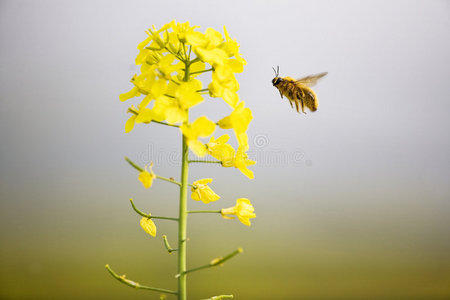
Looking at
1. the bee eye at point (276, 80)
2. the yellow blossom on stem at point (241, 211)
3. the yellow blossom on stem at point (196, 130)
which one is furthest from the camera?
the bee eye at point (276, 80)

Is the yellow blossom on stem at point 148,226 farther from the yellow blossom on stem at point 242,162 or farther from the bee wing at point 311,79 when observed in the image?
the bee wing at point 311,79

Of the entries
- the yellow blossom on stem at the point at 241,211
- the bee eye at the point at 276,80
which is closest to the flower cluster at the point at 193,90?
the yellow blossom on stem at the point at 241,211

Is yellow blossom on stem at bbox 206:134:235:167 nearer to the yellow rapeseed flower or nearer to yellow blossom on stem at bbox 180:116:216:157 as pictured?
yellow blossom on stem at bbox 180:116:216:157

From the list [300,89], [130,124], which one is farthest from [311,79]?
[130,124]

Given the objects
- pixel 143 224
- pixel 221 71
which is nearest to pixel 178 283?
pixel 143 224

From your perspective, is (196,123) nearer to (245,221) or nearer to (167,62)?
(167,62)

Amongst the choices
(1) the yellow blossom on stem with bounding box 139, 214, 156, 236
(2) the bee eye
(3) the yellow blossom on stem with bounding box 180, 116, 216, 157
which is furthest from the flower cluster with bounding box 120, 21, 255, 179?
(2) the bee eye

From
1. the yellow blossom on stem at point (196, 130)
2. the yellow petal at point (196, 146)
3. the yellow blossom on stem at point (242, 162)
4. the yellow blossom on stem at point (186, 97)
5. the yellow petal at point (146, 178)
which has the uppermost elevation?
the yellow blossom on stem at point (186, 97)
